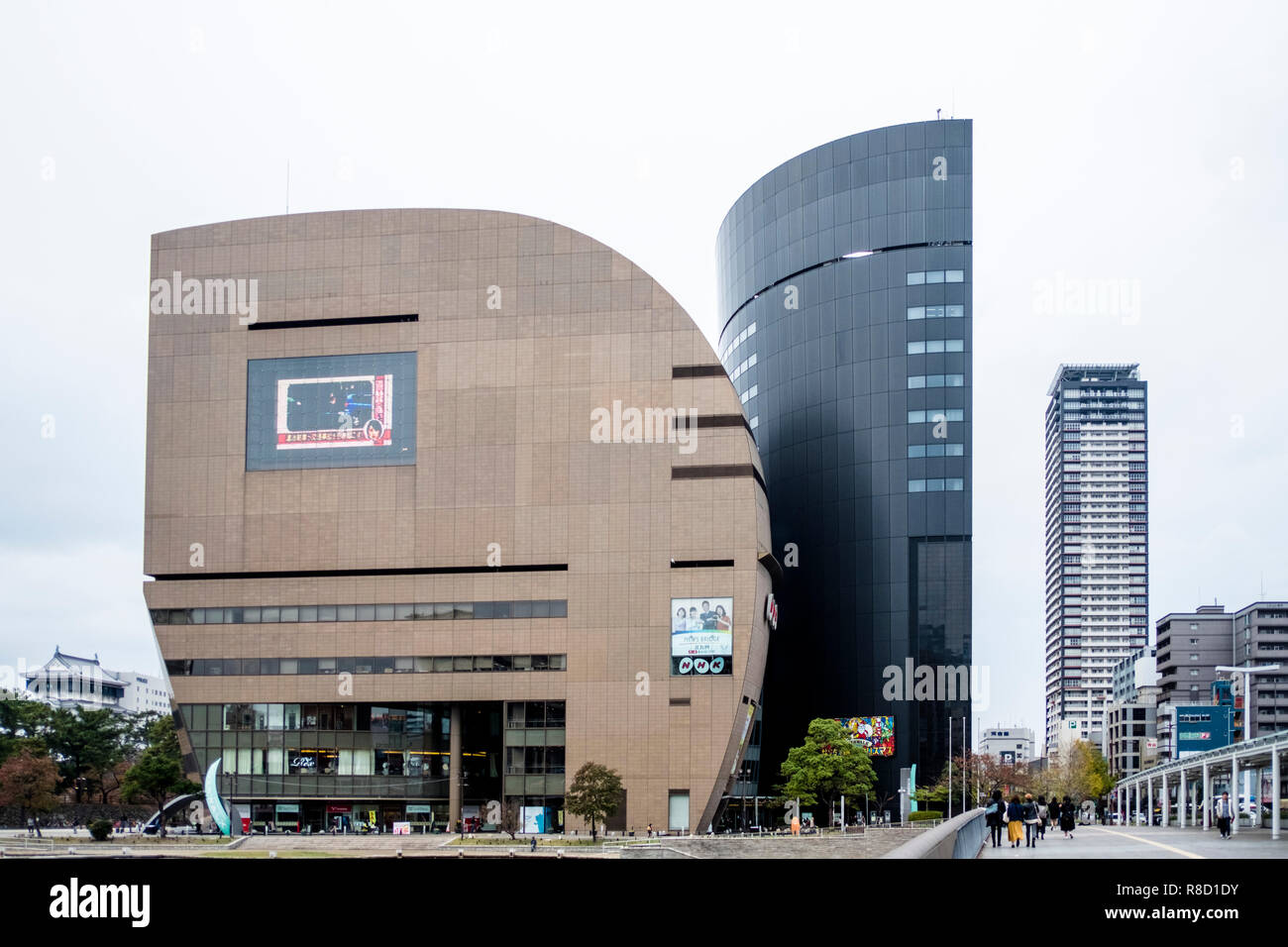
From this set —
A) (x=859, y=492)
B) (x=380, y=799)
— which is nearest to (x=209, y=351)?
(x=380, y=799)

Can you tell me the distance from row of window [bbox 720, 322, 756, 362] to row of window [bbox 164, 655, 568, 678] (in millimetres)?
61209

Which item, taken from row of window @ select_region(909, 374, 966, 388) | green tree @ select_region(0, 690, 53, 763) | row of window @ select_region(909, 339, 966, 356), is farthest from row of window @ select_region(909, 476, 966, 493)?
green tree @ select_region(0, 690, 53, 763)

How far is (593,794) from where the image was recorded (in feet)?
251

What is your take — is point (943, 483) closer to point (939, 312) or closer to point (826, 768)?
point (939, 312)

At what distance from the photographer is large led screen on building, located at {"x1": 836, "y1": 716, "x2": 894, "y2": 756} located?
4537 inches

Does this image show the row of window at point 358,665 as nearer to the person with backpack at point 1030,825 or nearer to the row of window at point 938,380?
the person with backpack at point 1030,825

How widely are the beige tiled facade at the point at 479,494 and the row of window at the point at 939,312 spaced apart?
132 feet

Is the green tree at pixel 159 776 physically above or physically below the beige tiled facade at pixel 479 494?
below

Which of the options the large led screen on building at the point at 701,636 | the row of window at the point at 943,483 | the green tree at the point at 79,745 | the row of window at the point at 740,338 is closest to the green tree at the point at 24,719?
the green tree at the point at 79,745

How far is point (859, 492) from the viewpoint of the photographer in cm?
12025

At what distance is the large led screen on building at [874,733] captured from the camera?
4537 inches

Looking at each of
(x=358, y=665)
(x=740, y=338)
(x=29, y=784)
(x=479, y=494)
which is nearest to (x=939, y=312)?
(x=740, y=338)

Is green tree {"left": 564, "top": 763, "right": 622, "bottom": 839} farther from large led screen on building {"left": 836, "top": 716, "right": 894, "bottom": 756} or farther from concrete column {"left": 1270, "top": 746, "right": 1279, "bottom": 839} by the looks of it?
large led screen on building {"left": 836, "top": 716, "right": 894, "bottom": 756}

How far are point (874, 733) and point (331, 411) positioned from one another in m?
57.4
